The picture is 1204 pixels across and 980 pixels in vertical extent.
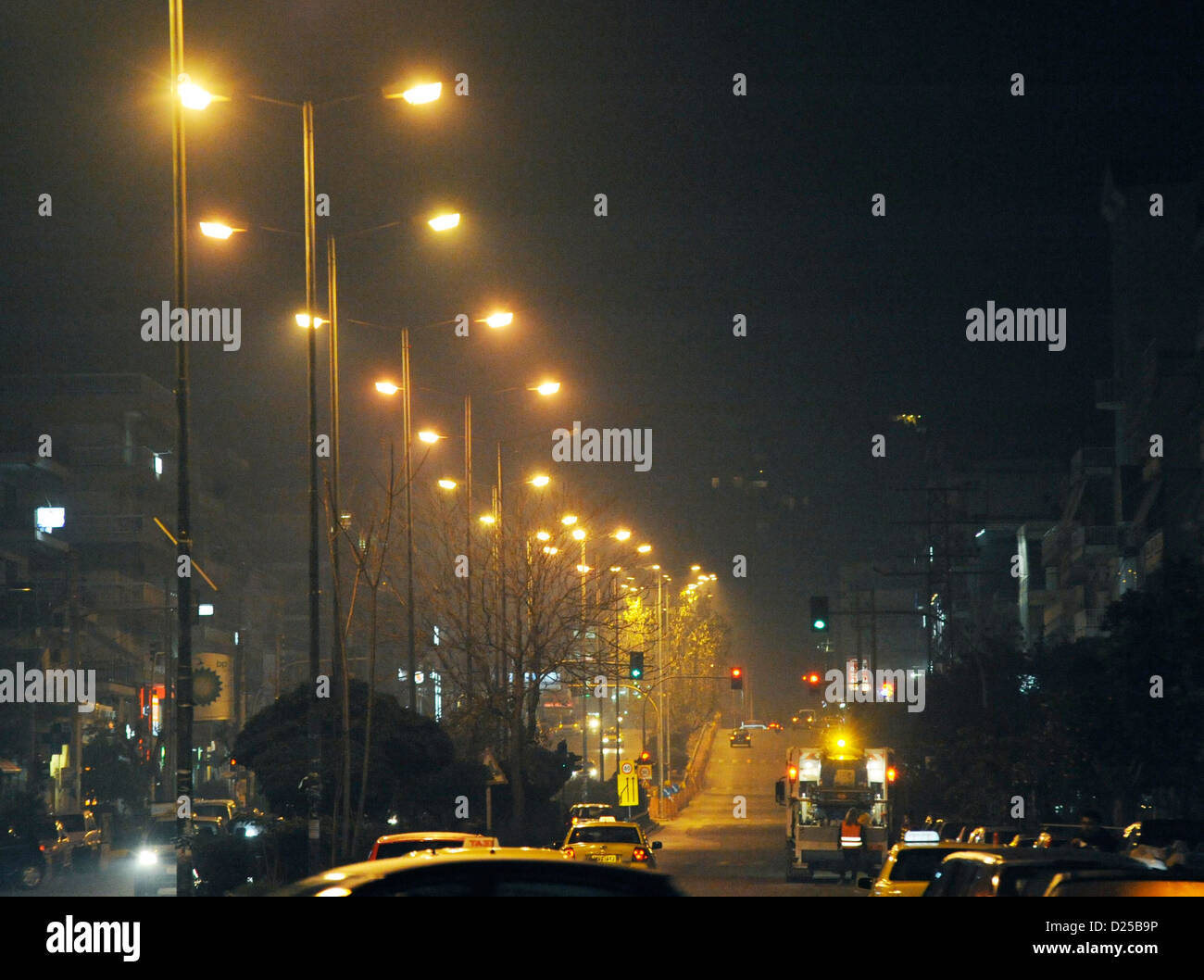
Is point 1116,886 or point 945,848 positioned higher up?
point 1116,886

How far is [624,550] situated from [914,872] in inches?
1334

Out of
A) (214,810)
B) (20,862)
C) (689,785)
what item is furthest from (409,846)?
(689,785)

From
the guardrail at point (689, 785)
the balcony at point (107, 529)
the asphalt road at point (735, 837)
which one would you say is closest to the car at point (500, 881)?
the asphalt road at point (735, 837)

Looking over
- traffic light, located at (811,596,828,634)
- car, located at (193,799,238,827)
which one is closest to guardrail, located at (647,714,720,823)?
traffic light, located at (811,596,828,634)

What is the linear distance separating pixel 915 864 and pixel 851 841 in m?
23.8

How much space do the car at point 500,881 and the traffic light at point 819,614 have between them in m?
34.6

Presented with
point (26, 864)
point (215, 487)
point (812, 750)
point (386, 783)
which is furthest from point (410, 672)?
point (215, 487)

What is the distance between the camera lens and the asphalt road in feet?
119

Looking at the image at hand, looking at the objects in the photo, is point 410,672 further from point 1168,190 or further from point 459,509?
point 1168,190

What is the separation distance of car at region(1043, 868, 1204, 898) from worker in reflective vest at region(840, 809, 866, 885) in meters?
31.5

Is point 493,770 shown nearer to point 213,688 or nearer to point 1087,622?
point 213,688

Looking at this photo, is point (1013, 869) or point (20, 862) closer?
point (1013, 869)

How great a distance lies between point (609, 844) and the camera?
31453mm
